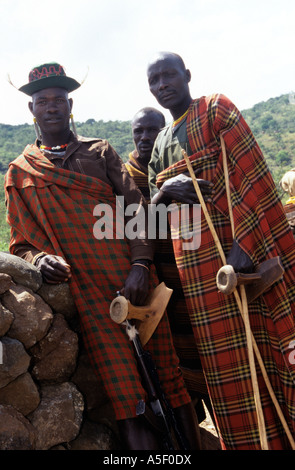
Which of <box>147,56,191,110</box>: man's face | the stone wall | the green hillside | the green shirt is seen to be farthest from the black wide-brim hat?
the green hillside

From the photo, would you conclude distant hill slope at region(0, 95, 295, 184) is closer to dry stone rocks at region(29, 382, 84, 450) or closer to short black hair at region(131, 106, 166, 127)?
short black hair at region(131, 106, 166, 127)

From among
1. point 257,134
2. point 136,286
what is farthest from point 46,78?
point 257,134

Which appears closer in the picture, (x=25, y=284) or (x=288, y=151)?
(x=25, y=284)

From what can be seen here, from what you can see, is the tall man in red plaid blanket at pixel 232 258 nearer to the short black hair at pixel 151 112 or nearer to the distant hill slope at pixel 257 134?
the short black hair at pixel 151 112

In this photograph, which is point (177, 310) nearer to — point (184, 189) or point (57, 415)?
point (184, 189)

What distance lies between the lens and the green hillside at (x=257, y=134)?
43.6 m

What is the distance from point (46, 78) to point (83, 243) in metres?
1.14

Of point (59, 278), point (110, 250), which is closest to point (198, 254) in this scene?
point (110, 250)

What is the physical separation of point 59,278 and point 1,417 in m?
0.80

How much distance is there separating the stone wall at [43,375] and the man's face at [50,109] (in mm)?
983

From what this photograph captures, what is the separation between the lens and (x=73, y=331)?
116 inches

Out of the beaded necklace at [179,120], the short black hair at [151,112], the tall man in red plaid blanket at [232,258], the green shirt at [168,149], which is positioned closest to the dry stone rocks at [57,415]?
the tall man in red plaid blanket at [232,258]

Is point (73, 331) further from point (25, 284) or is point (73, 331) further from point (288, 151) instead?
point (288, 151)
